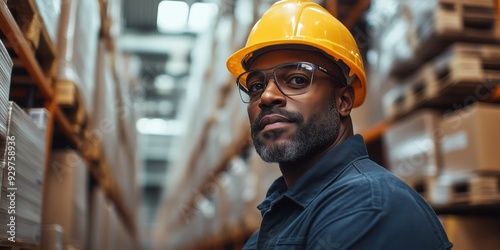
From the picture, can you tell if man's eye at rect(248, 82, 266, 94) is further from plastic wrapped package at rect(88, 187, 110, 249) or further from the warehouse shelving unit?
plastic wrapped package at rect(88, 187, 110, 249)

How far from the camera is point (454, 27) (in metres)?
3.58

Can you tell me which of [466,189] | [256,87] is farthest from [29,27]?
[466,189]

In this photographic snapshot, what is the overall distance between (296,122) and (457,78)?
180 centimetres

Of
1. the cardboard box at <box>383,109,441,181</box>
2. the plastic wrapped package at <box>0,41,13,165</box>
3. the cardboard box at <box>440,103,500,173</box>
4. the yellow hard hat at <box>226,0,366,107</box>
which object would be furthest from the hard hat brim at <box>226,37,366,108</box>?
the cardboard box at <box>383,109,441,181</box>

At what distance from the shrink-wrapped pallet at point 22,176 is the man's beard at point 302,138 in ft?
3.16

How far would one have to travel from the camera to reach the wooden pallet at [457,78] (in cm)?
353

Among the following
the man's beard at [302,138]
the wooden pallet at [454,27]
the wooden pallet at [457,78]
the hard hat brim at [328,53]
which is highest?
the wooden pallet at [454,27]

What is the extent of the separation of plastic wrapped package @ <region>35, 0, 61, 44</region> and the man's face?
1287mm

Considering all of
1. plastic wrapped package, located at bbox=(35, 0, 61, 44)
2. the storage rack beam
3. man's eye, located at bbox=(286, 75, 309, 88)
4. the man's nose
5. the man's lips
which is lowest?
the man's lips

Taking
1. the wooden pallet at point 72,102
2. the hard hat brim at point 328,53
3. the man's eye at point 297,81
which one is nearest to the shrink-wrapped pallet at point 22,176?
the wooden pallet at point 72,102

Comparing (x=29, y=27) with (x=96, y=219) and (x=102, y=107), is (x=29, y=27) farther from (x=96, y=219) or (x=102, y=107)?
(x=96, y=219)

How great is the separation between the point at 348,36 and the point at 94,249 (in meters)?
3.85

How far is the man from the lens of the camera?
5.39 ft

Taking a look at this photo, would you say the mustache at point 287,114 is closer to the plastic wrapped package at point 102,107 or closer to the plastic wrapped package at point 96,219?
the plastic wrapped package at point 102,107
